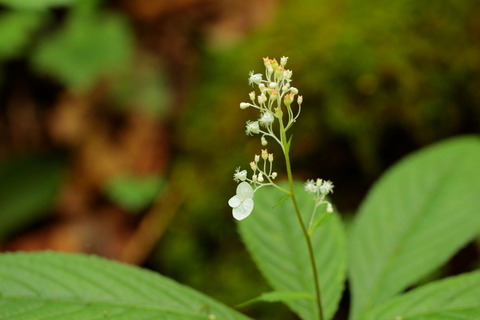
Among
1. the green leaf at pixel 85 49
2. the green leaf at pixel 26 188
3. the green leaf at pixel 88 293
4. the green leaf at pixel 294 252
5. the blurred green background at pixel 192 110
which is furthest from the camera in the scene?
the green leaf at pixel 85 49

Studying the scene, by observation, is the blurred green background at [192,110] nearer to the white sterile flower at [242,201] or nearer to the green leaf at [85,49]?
the green leaf at [85,49]

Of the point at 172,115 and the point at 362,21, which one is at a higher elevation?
the point at 362,21

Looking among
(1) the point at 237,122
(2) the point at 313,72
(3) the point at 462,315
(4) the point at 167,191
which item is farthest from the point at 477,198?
Answer: (4) the point at 167,191

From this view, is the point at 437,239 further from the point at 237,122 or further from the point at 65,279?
the point at 237,122

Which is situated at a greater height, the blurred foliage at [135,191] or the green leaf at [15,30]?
the green leaf at [15,30]

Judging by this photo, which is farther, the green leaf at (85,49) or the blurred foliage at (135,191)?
the green leaf at (85,49)

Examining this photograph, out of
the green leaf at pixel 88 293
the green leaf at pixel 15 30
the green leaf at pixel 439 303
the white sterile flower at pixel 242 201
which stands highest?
the green leaf at pixel 15 30

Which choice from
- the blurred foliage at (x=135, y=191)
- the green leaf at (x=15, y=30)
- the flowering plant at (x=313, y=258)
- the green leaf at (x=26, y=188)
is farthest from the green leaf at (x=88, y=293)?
the green leaf at (x=15, y=30)
